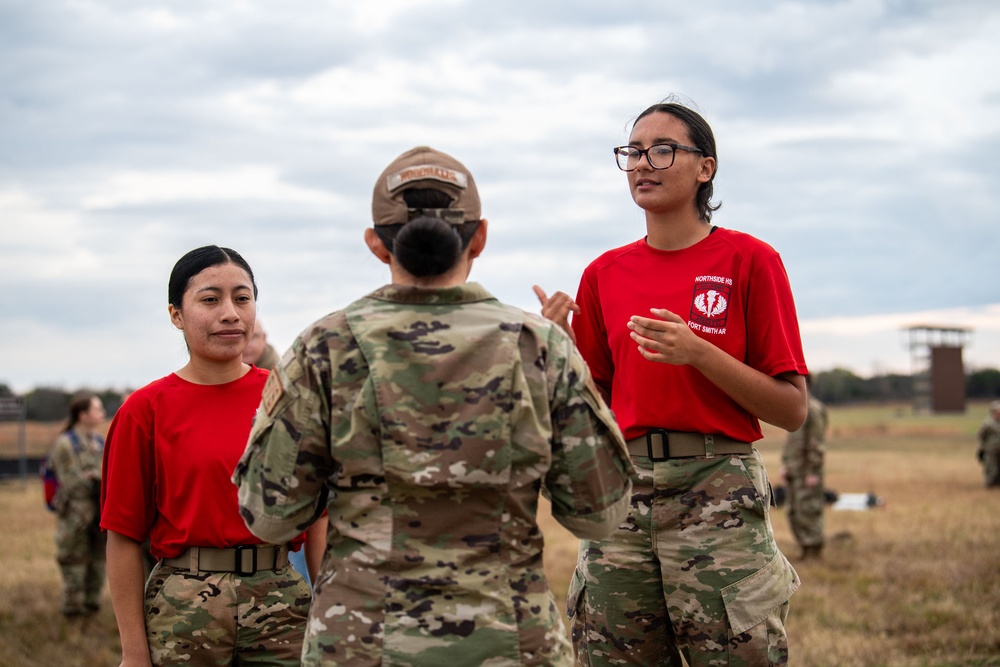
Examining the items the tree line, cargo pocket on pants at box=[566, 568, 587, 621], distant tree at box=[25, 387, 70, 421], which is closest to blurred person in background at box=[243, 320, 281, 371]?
cargo pocket on pants at box=[566, 568, 587, 621]

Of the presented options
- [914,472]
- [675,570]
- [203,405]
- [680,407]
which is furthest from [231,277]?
[914,472]

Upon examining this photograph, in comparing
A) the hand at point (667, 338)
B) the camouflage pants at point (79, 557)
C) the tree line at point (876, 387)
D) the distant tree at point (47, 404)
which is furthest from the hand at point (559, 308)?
the tree line at point (876, 387)

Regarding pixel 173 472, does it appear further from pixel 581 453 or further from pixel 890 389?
pixel 890 389

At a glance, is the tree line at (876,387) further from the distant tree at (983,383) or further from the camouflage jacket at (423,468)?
the camouflage jacket at (423,468)

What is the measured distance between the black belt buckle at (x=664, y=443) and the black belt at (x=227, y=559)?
4.29 feet

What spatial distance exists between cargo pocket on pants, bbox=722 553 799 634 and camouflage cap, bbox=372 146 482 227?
5.28ft

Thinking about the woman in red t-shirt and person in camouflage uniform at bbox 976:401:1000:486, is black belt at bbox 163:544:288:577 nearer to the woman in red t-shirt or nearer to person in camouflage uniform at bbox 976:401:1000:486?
the woman in red t-shirt

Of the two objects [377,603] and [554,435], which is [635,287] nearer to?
[554,435]

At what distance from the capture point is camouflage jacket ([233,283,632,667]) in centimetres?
226

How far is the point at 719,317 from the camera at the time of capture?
11.2ft

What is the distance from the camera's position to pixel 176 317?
3.46m

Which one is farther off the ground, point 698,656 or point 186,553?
point 186,553

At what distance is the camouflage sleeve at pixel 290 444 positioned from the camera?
2.34 metres

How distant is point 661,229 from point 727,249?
256 millimetres
